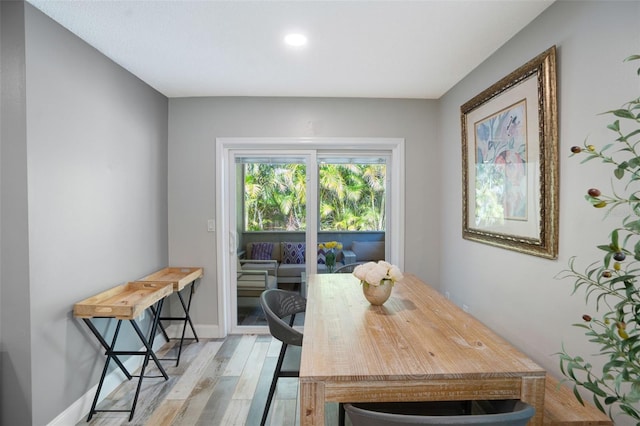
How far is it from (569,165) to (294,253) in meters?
2.54

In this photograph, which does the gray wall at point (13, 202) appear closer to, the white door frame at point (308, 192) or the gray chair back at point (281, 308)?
the gray chair back at point (281, 308)

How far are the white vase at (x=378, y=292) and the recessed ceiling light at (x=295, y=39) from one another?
5.19 feet

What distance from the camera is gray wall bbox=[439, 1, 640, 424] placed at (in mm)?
1464

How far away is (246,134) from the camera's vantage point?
11.1ft

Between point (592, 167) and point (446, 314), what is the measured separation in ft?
3.22

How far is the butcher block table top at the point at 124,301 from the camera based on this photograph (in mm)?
2084

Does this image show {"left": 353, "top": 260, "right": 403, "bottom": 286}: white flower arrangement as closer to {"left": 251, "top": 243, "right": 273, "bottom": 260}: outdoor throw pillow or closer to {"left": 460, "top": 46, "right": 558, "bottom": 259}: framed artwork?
{"left": 460, "top": 46, "right": 558, "bottom": 259}: framed artwork

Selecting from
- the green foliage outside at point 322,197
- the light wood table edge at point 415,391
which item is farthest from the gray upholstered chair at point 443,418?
the green foliage outside at point 322,197

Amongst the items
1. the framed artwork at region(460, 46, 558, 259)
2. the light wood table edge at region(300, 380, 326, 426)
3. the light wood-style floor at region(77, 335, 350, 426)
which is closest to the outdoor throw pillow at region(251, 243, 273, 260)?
the light wood-style floor at region(77, 335, 350, 426)

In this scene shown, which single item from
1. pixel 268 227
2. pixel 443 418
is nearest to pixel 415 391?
pixel 443 418

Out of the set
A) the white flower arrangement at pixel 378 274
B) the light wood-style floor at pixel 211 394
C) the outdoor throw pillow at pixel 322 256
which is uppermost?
the white flower arrangement at pixel 378 274

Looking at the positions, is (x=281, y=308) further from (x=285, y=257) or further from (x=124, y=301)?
(x=285, y=257)

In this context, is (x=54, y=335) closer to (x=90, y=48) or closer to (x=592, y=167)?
(x=90, y=48)

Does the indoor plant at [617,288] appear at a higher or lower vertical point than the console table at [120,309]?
higher
